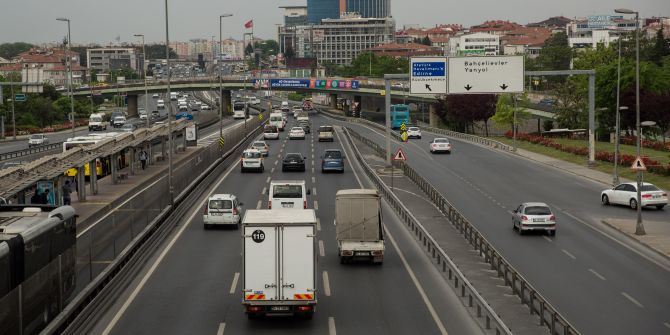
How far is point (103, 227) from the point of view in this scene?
2817cm

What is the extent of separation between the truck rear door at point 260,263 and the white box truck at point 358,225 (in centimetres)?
870

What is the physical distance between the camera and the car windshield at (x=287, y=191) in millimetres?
40375

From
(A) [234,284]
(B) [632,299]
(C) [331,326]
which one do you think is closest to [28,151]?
(A) [234,284]

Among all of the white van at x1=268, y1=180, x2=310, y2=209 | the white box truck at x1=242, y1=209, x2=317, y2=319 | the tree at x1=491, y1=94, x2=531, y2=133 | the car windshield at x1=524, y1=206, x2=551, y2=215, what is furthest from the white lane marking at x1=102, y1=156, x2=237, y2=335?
the tree at x1=491, y1=94, x2=531, y2=133

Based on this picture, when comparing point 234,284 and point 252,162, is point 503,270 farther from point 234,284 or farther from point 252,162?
point 252,162

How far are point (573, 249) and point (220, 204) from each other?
14168 millimetres

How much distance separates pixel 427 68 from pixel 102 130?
75.0 meters

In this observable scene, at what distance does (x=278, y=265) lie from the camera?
72.5ft

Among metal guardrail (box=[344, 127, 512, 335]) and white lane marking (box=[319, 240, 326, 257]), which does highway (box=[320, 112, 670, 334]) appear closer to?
metal guardrail (box=[344, 127, 512, 335])

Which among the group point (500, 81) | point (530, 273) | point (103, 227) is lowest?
point (530, 273)

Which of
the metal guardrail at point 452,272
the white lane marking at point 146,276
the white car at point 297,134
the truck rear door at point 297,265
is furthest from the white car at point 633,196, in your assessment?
the white car at point 297,134

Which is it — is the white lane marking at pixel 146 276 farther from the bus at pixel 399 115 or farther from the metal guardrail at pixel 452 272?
the bus at pixel 399 115

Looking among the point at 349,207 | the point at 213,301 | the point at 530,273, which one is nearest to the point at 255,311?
the point at 213,301

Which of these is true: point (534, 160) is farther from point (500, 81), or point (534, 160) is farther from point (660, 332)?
point (660, 332)
